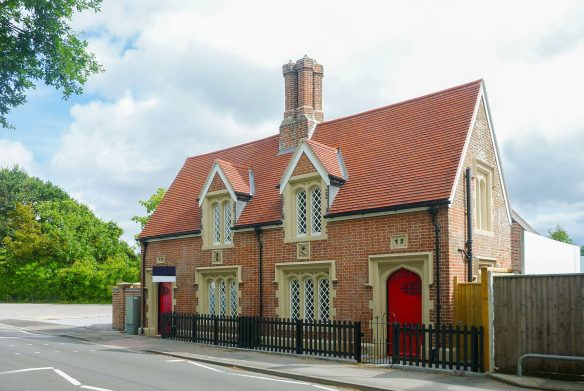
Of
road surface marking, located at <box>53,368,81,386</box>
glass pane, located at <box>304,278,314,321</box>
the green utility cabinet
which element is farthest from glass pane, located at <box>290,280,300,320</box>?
the green utility cabinet

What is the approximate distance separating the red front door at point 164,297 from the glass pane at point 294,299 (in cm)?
724

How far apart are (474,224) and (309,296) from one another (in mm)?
5908

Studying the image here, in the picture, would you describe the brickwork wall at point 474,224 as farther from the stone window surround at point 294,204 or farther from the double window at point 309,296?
the double window at point 309,296

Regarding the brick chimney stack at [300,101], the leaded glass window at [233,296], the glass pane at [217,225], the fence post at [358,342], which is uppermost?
the brick chimney stack at [300,101]

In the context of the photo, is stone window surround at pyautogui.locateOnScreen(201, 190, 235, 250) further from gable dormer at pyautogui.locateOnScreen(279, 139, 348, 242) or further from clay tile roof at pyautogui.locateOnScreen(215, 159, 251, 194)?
gable dormer at pyautogui.locateOnScreen(279, 139, 348, 242)

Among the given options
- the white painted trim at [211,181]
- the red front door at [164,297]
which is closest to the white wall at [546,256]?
the white painted trim at [211,181]

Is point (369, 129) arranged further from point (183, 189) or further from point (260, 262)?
point (183, 189)

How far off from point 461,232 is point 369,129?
236 inches

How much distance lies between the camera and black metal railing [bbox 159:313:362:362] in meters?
16.4

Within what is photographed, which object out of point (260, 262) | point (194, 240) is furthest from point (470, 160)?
point (194, 240)

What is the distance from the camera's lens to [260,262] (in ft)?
68.9

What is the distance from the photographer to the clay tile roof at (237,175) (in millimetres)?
22625

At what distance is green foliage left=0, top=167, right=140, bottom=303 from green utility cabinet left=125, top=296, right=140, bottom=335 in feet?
105

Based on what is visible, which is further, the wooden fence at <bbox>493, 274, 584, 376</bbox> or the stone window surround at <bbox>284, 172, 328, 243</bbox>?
the stone window surround at <bbox>284, 172, 328, 243</bbox>
